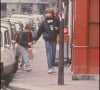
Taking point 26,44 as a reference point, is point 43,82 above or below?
below

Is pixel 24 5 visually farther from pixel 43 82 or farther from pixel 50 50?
pixel 43 82

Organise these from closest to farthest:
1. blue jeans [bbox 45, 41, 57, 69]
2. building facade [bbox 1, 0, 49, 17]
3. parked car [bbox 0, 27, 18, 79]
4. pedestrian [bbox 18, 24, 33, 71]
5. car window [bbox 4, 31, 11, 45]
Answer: parked car [bbox 0, 27, 18, 79] < blue jeans [bbox 45, 41, 57, 69] < car window [bbox 4, 31, 11, 45] < pedestrian [bbox 18, 24, 33, 71] < building facade [bbox 1, 0, 49, 17]

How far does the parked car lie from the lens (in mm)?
12680

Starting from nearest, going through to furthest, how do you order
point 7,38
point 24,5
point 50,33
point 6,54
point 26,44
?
point 6,54
point 50,33
point 7,38
point 26,44
point 24,5

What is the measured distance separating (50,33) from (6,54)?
1.60m

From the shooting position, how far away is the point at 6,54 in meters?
12.9

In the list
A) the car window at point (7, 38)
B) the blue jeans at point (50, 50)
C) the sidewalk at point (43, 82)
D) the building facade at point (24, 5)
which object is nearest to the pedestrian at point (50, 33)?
the blue jeans at point (50, 50)

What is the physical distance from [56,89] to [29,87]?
2.26 ft

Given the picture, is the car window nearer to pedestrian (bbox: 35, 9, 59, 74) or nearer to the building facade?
pedestrian (bbox: 35, 9, 59, 74)

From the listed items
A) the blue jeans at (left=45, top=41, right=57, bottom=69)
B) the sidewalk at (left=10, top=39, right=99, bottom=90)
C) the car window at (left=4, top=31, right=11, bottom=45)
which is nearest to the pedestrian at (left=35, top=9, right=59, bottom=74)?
the blue jeans at (left=45, top=41, right=57, bottom=69)

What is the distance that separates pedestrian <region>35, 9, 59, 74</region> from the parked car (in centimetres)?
93

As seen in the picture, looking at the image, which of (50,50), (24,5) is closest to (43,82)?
(50,50)

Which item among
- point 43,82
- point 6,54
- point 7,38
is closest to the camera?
point 43,82

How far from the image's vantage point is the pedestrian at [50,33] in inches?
542
